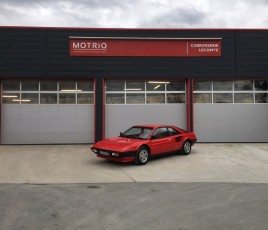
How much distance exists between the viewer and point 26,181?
7133mm

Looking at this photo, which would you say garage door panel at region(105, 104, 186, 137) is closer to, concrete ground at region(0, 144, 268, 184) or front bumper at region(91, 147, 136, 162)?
concrete ground at region(0, 144, 268, 184)

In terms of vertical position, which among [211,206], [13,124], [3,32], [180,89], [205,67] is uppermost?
[3,32]

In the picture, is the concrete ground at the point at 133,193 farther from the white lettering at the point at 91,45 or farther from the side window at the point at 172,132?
the white lettering at the point at 91,45

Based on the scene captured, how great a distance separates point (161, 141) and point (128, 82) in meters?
5.84

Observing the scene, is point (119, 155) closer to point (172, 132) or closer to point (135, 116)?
point (172, 132)

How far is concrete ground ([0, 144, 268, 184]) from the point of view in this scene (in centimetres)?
749

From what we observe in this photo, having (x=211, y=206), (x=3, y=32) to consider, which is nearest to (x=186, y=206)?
(x=211, y=206)

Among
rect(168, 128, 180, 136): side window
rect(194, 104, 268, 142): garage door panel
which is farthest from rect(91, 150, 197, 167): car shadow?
rect(194, 104, 268, 142): garage door panel

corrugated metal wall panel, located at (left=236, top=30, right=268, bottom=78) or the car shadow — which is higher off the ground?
corrugated metal wall panel, located at (left=236, top=30, right=268, bottom=78)

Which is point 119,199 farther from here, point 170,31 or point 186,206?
point 170,31

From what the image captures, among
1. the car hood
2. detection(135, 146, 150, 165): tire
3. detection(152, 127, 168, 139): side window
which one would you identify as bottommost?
detection(135, 146, 150, 165): tire

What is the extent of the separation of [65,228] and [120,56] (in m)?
11.5

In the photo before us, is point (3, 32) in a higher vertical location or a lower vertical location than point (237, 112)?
higher

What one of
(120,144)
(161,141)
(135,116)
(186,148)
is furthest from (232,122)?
(120,144)
